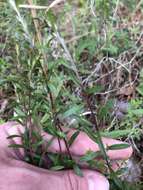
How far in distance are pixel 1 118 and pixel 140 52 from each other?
902 mm

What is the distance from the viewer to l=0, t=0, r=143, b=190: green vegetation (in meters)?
1.45

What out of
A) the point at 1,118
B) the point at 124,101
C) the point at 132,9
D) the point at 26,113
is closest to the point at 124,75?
the point at 124,101

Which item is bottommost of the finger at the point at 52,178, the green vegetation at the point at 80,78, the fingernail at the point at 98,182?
the fingernail at the point at 98,182

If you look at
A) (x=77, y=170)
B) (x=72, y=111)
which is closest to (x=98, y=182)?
(x=77, y=170)

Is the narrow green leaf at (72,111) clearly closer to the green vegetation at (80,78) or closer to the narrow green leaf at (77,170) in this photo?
the green vegetation at (80,78)

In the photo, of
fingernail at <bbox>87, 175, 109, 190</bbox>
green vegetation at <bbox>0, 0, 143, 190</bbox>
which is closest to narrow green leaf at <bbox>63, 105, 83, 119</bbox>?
green vegetation at <bbox>0, 0, 143, 190</bbox>

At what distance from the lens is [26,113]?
4.75 ft

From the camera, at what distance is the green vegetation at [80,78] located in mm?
1448

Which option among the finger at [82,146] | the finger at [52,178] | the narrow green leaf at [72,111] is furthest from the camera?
the finger at [82,146]

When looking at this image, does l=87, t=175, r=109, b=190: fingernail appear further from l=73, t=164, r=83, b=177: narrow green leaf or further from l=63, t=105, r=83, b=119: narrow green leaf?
l=63, t=105, r=83, b=119: narrow green leaf

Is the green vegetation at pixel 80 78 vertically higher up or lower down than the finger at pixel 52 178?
higher up

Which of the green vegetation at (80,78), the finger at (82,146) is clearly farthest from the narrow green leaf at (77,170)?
the finger at (82,146)

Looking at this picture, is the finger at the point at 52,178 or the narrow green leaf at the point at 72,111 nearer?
the narrow green leaf at the point at 72,111

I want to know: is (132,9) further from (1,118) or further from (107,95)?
(1,118)
